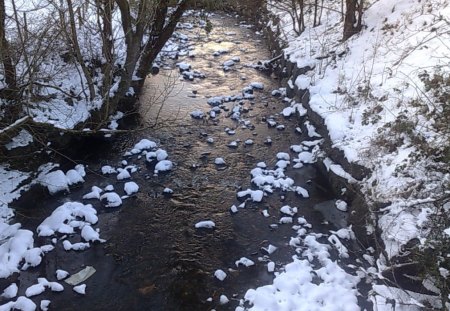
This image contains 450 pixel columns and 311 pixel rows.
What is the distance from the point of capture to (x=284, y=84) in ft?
36.0

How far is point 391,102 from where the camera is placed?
23.8ft

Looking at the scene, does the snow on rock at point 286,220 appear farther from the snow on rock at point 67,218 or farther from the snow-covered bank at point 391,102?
the snow on rock at point 67,218

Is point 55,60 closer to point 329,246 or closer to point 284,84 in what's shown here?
point 284,84

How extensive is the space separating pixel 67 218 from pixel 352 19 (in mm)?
7351

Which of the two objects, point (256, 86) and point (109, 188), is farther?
point (256, 86)

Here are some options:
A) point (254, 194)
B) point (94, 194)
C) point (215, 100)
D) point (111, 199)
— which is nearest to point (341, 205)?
point (254, 194)

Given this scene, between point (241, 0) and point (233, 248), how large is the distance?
11.8 metres

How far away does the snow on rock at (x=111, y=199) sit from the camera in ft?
22.0

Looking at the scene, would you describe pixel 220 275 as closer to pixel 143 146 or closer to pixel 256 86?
pixel 143 146

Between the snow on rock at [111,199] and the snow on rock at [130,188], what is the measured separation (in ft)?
0.69

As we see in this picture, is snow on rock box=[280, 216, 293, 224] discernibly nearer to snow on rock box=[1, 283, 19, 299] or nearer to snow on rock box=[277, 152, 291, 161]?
snow on rock box=[277, 152, 291, 161]

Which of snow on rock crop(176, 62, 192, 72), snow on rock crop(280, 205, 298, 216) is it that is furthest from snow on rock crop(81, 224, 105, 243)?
snow on rock crop(176, 62, 192, 72)

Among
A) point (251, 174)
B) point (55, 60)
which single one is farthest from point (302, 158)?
point (55, 60)

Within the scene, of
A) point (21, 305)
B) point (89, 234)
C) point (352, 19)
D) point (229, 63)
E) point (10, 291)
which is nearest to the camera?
point (21, 305)
